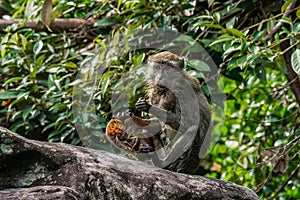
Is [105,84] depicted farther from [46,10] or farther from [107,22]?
[107,22]

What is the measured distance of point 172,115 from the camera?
116 inches

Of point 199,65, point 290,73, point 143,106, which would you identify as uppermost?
point 143,106

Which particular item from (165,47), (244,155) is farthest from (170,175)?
(244,155)

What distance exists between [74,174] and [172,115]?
2.31ft

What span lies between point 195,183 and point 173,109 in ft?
1.42

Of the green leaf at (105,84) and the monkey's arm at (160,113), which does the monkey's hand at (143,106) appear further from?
the green leaf at (105,84)

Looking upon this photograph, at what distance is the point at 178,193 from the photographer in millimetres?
2621

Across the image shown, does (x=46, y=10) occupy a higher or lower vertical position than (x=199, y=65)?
higher

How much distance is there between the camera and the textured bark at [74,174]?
7.83 ft

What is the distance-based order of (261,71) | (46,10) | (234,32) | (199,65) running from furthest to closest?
(46,10), (199,65), (261,71), (234,32)

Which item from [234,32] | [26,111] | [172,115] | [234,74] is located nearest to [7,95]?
[26,111]

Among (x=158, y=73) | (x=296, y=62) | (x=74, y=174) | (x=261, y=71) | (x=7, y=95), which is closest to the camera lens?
(x=74, y=174)

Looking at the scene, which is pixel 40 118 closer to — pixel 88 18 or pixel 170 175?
pixel 88 18

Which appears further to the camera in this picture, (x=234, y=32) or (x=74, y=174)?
(x=234, y=32)
